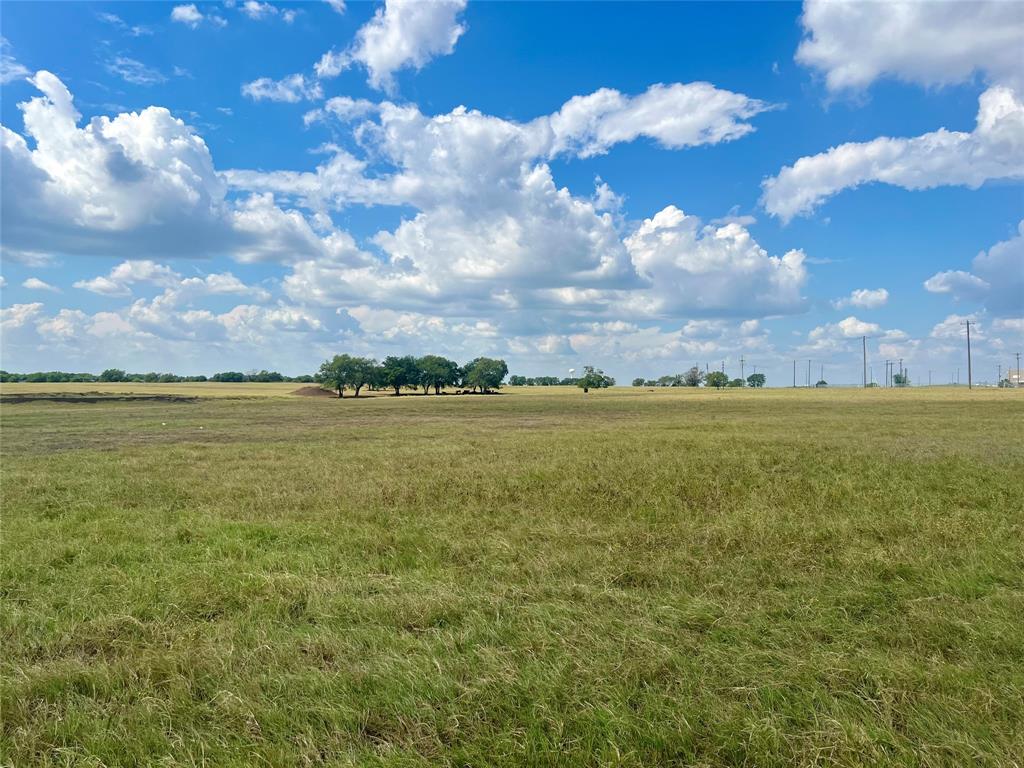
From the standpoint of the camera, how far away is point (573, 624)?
19.3 ft

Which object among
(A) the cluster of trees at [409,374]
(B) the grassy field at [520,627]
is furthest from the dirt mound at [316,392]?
(B) the grassy field at [520,627]

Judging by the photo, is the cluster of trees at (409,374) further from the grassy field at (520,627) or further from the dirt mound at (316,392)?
the grassy field at (520,627)

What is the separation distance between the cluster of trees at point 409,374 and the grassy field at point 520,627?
12118cm

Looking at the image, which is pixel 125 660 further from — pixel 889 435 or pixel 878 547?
pixel 889 435

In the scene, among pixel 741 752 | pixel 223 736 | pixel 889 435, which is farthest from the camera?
pixel 889 435

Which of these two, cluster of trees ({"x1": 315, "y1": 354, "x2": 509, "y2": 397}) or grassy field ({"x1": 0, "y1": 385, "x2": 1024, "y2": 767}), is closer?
grassy field ({"x1": 0, "y1": 385, "x2": 1024, "y2": 767})

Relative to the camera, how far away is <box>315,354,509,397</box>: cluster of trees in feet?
435

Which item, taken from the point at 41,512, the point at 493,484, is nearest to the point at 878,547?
the point at 493,484

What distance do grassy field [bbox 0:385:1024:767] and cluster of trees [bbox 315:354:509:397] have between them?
121181mm

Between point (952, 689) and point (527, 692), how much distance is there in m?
3.36

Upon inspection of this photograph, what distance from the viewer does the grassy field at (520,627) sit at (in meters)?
4.12

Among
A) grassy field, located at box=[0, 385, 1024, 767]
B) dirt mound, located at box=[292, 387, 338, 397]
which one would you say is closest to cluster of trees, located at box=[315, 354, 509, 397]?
dirt mound, located at box=[292, 387, 338, 397]

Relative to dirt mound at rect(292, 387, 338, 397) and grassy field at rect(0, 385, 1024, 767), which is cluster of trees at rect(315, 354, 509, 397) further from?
grassy field at rect(0, 385, 1024, 767)

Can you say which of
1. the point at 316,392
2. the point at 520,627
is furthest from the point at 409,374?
the point at 520,627
